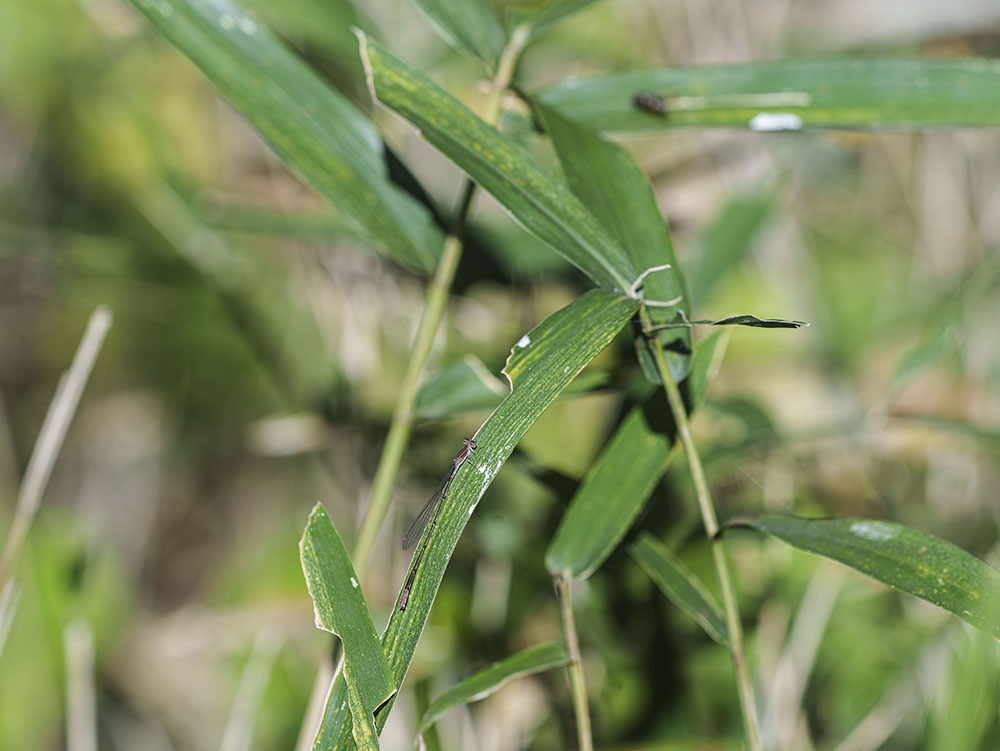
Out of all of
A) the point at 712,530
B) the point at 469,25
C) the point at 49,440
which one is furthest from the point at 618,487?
the point at 49,440

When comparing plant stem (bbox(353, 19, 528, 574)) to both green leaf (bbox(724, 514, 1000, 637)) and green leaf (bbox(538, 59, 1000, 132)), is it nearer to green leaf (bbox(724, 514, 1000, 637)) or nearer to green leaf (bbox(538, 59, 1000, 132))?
green leaf (bbox(538, 59, 1000, 132))

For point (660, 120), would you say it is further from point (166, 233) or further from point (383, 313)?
point (166, 233)

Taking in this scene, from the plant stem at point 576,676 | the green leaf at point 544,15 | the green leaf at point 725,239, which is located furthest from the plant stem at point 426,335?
the green leaf at point 725,239

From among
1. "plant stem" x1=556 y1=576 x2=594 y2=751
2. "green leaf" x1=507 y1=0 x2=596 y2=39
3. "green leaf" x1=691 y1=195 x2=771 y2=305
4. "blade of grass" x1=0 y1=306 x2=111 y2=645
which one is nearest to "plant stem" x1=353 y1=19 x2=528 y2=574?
"green leaf" x1=507 y1=0 x2=596 y2=39

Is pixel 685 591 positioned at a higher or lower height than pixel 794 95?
lower

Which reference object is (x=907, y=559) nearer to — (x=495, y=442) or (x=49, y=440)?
(x=495, y=442)

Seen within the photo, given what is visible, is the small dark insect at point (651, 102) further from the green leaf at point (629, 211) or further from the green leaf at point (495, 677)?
the green leaf at point (495, 677)
